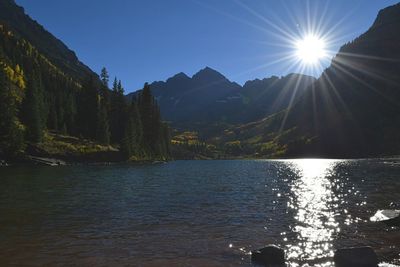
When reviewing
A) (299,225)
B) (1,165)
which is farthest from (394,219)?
(1,165)

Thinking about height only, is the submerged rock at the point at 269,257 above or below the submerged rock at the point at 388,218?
below

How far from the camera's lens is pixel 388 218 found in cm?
3114

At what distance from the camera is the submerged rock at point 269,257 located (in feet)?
66.6

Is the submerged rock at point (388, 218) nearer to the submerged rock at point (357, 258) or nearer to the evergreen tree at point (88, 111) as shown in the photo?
the submerged rock at point (357, 258)

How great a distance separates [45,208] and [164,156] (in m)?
152

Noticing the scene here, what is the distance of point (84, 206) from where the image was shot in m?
39.6

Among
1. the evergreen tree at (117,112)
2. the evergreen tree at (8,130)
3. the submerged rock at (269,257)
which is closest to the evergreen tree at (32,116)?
the evergreen tree at (8,130)

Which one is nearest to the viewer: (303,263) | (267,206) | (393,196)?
(303,263)

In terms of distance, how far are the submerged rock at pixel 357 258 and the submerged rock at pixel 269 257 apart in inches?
119

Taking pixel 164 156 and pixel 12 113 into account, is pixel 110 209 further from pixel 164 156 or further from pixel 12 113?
pixel 164 156

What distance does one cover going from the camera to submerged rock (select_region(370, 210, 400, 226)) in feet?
100

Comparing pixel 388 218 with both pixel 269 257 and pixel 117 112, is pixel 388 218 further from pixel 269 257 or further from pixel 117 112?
pixel 117 112

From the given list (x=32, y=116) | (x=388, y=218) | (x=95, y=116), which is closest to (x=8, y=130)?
(x=32, y=116)

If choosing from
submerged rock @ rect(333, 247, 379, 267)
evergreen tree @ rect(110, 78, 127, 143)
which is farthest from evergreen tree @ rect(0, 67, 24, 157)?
submerged rock @ rect(333, 247, 379, 267)
